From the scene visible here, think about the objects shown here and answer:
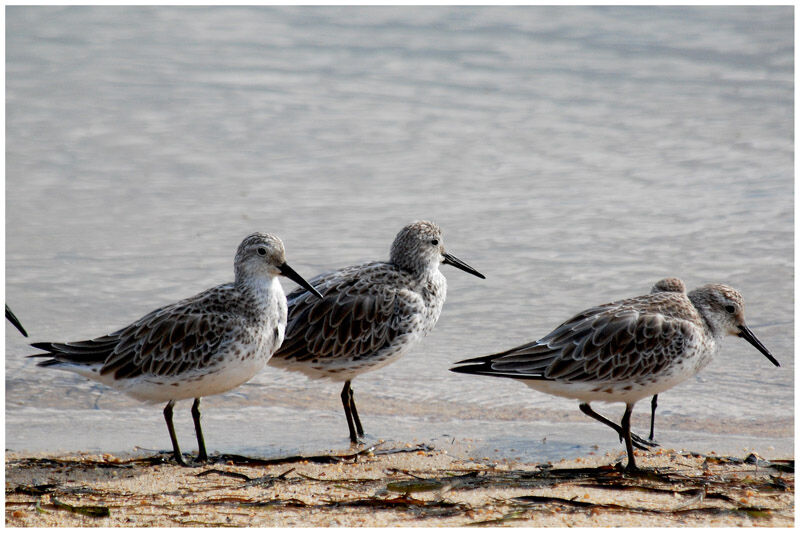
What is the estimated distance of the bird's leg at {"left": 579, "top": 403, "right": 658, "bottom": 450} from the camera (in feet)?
22.7

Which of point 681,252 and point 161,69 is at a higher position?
point 161,69

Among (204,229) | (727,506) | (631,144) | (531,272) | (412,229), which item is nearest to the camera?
(727,506)

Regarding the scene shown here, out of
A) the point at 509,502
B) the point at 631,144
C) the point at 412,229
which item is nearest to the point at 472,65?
the point at 631,144

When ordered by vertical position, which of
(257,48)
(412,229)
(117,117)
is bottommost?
(412,229)

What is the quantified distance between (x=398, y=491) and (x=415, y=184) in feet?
23.0

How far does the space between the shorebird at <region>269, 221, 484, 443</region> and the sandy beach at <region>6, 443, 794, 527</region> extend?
0.65 metres

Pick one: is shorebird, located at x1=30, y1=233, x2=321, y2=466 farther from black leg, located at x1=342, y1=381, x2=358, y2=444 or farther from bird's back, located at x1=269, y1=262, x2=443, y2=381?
black leg, located at x1=342, y1=381, x2=358, y2=444

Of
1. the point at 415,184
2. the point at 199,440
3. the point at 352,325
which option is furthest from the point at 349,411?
the point at 415,184

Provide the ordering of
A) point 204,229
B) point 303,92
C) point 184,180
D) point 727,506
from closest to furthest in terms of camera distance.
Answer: point 727,506, point 204,229, point 184,180, point 303,92

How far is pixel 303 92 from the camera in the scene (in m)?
16.1

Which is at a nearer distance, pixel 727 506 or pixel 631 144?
pixel 727 506

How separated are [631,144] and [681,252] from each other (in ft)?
11.3

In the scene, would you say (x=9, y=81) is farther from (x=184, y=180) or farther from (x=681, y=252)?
(x=681, y=252)

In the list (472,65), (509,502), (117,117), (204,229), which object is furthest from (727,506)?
(472,65)
